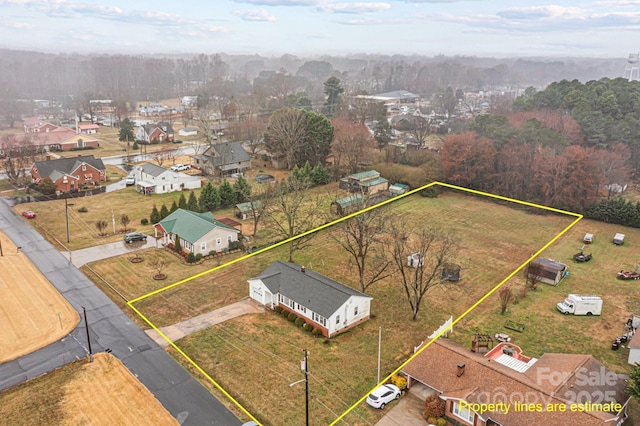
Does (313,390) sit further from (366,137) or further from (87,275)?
(366,137)

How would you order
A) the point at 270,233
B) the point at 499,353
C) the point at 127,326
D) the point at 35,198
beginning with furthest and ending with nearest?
the point at 35,198 → the point at 270,233 → the point at 127,326 → the point at 499,353

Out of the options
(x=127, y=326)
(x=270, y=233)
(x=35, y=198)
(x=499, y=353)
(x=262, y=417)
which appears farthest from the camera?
(x=35, y=198)

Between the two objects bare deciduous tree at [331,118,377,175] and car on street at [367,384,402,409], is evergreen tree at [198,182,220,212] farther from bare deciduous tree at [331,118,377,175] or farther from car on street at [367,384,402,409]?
car on street at [367,384,402,409]

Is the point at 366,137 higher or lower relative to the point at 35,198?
higher

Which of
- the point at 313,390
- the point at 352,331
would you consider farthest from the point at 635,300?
the point at 313,390

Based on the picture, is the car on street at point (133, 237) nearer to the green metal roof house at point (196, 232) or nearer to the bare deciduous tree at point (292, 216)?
the green metal roof house at point (196, 232)

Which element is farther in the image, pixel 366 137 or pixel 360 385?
pixel 366 137

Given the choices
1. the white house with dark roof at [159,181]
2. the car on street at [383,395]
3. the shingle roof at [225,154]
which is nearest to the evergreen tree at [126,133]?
the shingle roof at [225,154]
